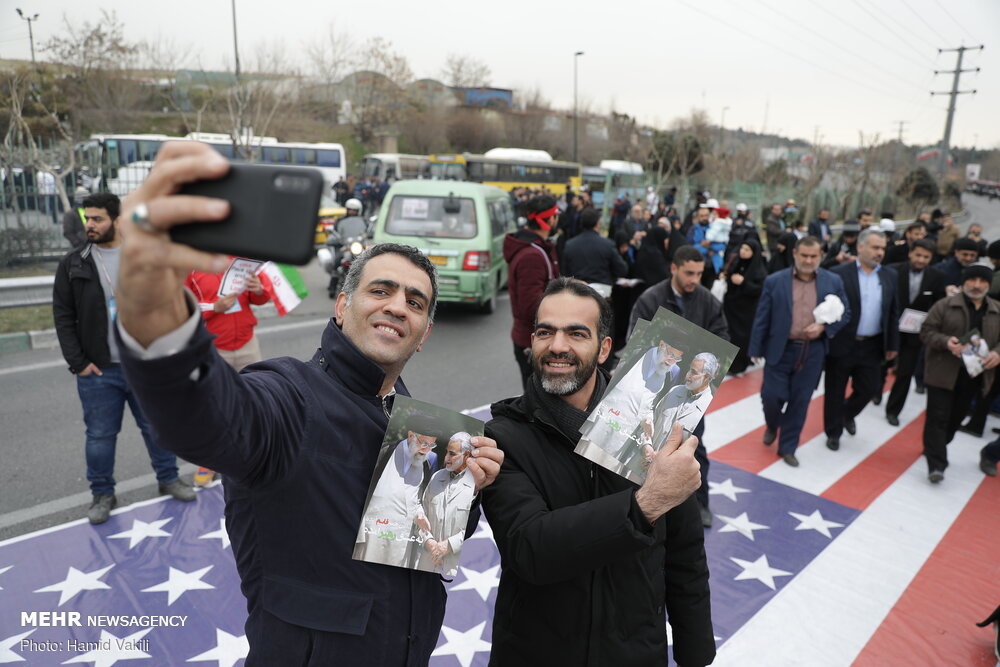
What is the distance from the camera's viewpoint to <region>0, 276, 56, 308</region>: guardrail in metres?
8.80

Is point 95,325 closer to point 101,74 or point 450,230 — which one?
point 450,230

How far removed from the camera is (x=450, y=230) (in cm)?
948

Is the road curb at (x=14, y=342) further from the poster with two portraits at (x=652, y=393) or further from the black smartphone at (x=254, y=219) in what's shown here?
the black smartphone at (x=254, y=219)

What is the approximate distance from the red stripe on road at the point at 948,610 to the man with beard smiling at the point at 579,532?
6.12 feet

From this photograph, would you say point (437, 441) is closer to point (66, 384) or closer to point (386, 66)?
point (66, 384)

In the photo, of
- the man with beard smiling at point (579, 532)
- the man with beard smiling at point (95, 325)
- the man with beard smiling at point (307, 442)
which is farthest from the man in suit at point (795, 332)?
the man with beard smiling at point (95, 325)

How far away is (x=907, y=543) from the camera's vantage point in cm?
408

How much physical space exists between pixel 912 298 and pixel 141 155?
74.6ft

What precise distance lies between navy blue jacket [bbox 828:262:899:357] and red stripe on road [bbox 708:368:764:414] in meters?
1.29

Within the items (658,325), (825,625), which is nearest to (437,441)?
(658,325)

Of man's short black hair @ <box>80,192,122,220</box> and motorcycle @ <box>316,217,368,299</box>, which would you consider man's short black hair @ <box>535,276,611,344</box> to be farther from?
motorcycle @ <box>316,217,368,299</box>

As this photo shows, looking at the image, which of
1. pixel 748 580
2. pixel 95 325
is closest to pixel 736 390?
pixel 748 580

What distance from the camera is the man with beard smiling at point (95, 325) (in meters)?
3.63

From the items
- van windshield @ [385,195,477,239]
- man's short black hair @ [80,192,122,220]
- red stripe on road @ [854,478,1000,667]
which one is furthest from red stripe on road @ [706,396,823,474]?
van windshield @ [385,195,477,239]
